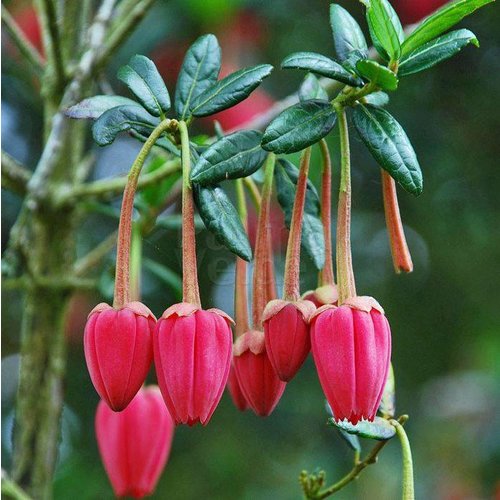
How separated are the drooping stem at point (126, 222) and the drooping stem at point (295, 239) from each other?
0.36 ft

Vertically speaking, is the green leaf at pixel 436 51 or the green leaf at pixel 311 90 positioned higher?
the green leaf at pixel 311 90

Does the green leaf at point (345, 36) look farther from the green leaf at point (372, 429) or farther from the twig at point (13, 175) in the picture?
the twig at point (13, 175)

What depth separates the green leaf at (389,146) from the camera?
71cm

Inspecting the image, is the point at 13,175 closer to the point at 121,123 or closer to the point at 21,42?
the point at 21,42

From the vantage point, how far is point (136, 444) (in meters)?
1.00

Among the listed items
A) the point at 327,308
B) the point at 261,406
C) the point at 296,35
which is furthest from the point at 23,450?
the point at 296,35

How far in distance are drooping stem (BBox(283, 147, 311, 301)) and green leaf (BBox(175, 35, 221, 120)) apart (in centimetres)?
13

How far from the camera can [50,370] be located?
3.94 ft

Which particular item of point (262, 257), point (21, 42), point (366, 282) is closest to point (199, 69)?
point (262, 257)

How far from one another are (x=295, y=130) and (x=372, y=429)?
260mm

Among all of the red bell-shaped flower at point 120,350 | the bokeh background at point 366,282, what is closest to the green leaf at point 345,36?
the red bell-shaped flower at point 120,350

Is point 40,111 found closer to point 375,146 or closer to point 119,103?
point 119,103

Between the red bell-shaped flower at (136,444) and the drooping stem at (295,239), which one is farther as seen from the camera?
the red bell-shaped flower at (136,444)

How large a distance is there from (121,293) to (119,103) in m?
0.19
